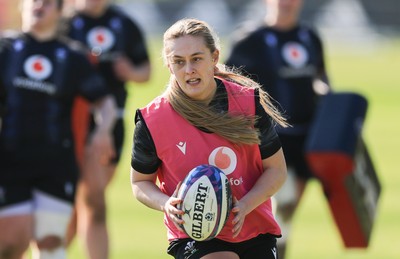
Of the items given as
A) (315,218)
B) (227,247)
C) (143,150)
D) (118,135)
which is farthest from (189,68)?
(315,218)

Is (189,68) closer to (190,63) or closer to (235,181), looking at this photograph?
(190,63)

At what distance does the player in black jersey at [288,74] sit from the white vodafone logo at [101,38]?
1.13 meters

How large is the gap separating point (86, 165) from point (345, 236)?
2.23m

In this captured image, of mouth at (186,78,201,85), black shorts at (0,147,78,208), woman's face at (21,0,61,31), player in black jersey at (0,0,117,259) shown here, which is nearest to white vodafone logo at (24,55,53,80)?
player in black jersey at (0,0,117,259)

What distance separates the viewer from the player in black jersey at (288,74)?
1086 cm

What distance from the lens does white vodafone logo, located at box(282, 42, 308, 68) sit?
10.9 m

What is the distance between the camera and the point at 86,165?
10.6 metres

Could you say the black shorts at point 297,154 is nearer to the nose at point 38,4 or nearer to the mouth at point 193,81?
the nose at point 38,4

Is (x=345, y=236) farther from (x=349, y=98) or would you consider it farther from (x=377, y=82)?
(x=377, y=82)

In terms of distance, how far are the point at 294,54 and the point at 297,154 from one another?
0.85m

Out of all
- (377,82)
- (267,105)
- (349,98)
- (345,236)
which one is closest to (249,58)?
(349,98)

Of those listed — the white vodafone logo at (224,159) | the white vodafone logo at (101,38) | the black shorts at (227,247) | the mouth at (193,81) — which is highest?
the white vodafone logo at (101,38)

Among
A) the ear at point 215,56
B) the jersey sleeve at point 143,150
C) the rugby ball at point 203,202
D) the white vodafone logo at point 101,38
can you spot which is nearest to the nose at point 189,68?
the ear at point 215,56

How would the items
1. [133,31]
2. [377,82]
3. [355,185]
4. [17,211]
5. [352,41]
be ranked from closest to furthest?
[17,211] → [355,185] → [133,31] → [377,82] → [352,41]
